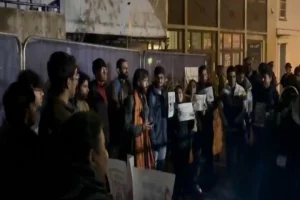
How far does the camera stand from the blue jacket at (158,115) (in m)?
9.30

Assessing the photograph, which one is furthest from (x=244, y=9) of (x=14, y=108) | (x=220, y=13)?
(x=14, y=108)

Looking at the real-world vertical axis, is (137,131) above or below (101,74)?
below

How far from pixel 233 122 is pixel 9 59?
5.42 m

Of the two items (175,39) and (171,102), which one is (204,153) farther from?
(175,39)

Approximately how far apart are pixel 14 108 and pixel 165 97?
5688mm

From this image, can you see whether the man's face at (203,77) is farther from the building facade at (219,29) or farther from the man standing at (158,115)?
the building facade at (219,29)

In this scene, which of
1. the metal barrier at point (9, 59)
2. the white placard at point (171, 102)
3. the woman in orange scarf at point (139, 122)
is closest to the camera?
the metal barrier at point (9, 59)

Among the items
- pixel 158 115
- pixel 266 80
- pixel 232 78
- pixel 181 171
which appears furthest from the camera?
pixel 232 78

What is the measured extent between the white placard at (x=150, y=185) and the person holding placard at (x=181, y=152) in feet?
14.6

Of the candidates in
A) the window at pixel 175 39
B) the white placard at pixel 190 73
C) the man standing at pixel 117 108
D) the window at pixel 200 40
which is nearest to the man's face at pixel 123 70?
the man standing at pixel 117 108

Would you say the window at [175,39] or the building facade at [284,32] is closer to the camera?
the window at [175,39]

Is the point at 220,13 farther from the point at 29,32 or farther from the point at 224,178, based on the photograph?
the point at 29,32

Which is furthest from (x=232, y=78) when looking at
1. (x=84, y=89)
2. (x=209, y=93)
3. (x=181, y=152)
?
(x=84, y=89)

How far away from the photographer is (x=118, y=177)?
545 cm
